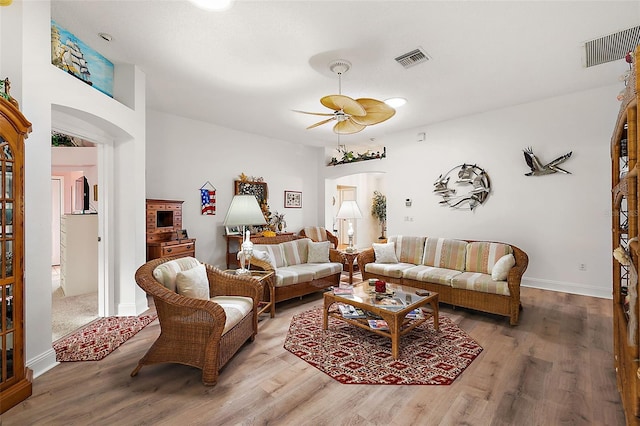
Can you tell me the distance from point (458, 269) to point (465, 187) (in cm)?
183

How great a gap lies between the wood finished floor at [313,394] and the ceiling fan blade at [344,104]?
234 centimetres

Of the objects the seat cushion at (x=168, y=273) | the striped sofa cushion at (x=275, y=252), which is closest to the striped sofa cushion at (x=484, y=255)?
the striped sofa cushion at (x=275, y=252)

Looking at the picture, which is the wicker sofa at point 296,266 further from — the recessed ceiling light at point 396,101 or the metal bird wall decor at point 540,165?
the metal bird wall decor at point 540,165

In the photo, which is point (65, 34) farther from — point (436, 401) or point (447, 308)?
point (447, 308)

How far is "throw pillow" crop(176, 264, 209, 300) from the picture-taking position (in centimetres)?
240

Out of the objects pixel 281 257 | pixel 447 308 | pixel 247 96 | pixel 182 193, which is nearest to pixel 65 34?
pixel 247 96

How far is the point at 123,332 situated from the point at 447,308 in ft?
12.1

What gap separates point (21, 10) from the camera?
2.18 metres

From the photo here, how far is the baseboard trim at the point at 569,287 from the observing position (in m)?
4.19

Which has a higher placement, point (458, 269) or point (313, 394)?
point (458, 269)

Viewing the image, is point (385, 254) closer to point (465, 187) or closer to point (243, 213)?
point (465, 187)

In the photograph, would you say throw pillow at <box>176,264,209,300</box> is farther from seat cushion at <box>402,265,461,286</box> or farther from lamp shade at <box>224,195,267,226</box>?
seat cushion at <box>402,265,461,286</box>

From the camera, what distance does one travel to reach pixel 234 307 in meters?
2.55

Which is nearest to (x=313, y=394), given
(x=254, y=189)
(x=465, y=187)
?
(x=465, y=187)
